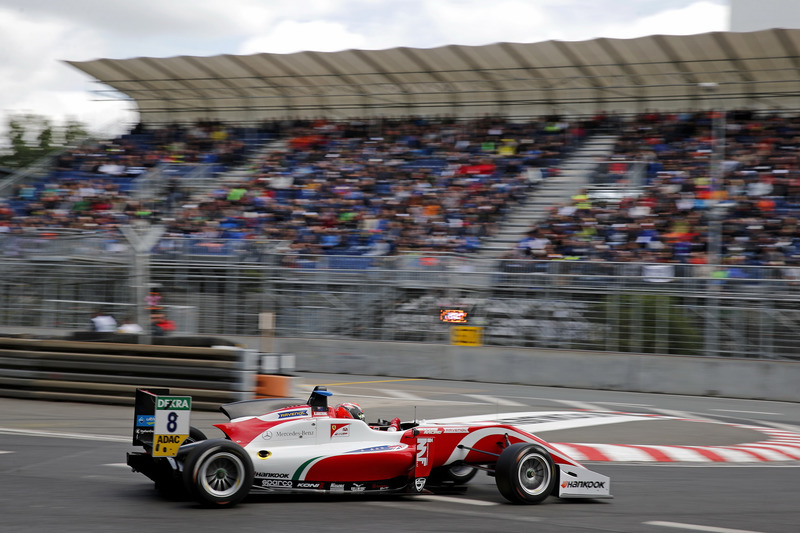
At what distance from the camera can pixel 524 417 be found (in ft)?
44.3

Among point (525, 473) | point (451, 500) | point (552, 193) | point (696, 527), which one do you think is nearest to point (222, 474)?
point (451, 500)

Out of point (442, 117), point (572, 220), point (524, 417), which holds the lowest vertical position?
point (524, 417)

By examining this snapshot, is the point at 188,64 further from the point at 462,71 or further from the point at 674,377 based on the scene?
the point at 674,377

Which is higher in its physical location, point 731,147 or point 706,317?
point 731,147

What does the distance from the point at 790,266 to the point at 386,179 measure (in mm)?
10901

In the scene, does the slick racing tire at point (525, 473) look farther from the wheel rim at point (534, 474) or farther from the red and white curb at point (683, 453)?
the red and white curb at point (683, 453)

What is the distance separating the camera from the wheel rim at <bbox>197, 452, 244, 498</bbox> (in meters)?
Answer: 6.72

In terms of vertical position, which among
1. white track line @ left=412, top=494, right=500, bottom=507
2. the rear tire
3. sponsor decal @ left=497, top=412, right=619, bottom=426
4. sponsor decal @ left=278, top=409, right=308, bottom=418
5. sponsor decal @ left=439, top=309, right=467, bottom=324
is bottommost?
white track line @ left=412, top=494, right=500, bottom=507

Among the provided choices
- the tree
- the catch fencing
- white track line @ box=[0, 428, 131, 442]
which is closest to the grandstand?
the catch fencing

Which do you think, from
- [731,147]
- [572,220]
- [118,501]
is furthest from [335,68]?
[118,501]

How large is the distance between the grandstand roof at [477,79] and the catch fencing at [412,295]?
23.0 feet

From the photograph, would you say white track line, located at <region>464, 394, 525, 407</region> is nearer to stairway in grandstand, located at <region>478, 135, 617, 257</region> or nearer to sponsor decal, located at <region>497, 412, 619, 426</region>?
sponsor decal, located at <region>497, 412, 619, 426</region>

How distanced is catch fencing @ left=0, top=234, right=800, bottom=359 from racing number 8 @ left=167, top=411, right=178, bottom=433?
10.8 m

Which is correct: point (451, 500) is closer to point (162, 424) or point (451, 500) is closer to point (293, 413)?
point (293, 413)
